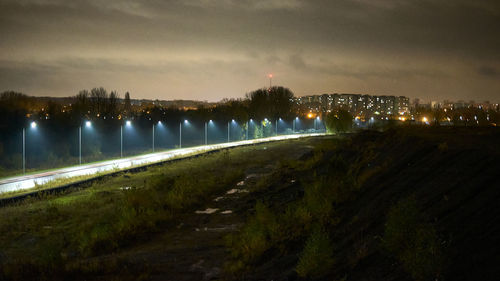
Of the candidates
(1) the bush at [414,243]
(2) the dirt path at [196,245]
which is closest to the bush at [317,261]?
(1) the bush at [414,243]

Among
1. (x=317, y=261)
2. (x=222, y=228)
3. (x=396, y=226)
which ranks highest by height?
(x=396, y=226)

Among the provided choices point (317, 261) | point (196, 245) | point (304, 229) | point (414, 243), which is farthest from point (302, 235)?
point (414, 243)

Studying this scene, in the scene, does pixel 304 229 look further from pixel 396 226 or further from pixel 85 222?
pixel 85 222

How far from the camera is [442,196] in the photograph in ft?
27.4

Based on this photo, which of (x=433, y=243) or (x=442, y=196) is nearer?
(x=433, y=243)

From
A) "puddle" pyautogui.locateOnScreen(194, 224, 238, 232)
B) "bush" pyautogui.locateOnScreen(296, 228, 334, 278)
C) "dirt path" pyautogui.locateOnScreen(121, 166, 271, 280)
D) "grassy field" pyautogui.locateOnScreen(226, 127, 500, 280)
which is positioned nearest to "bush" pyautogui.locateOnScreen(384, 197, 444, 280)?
"grassy field" pyautogui.locateOnScreen(226, 127, 500, 280)

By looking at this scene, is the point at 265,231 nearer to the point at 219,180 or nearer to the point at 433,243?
the point at 433,243

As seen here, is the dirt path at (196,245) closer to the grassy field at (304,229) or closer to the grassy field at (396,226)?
the grassy field at (304,229)

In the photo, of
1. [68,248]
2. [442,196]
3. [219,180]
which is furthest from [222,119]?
[442,196]

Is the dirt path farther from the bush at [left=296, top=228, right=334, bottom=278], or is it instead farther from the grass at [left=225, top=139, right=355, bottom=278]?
the bush at [left=296, top=228, right=334, bottom=278]

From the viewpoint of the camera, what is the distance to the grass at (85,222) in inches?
414

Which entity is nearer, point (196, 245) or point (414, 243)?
point (414, 243)

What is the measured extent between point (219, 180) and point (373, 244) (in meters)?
19.3

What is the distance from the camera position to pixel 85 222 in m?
17.5
